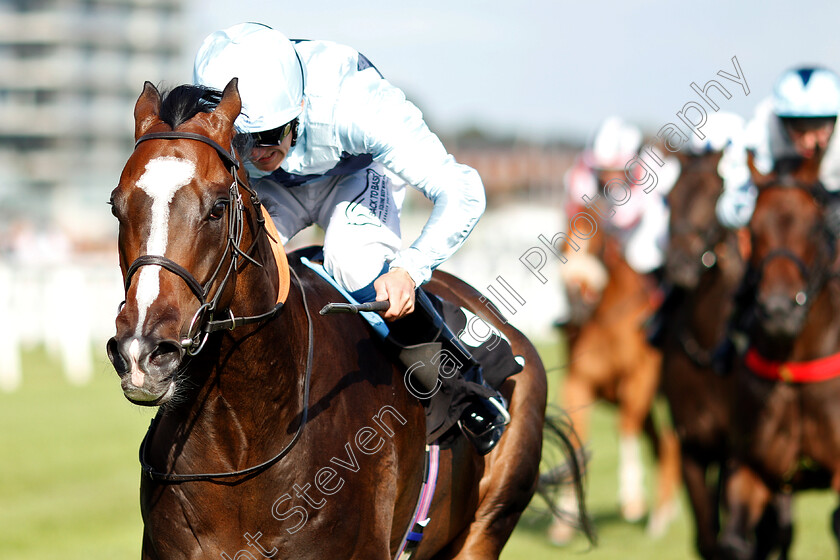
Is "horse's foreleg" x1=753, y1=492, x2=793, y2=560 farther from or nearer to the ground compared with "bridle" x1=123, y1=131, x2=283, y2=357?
nearer to the ground

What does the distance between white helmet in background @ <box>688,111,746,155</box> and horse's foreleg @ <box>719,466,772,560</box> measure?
8.04ft

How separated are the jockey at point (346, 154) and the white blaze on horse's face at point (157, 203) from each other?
41 centimetres

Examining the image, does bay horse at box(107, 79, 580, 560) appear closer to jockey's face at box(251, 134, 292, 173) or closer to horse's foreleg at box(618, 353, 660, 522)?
jockey's face at box(251, 134, 292, 173)

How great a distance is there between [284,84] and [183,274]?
2.56 ft

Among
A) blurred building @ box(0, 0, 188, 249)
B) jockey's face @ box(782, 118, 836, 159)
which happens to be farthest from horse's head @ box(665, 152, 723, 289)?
blurred building @ box(0, 0, 188, 249)

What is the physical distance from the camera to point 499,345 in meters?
3.81

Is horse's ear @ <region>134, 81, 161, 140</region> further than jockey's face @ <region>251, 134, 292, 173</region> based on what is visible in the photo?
No

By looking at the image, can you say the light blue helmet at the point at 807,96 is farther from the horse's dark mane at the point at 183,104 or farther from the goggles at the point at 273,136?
the horse's dark mane at the point at 183,104

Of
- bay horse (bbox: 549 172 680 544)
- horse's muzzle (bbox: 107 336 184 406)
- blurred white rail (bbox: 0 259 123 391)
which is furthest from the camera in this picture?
blurred white rail (bbox: 0 259 123 391)

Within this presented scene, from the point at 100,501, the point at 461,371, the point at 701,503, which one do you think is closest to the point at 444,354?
the point at 461,371

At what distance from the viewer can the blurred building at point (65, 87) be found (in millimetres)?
66938

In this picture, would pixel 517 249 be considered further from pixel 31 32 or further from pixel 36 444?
pixel 31 32

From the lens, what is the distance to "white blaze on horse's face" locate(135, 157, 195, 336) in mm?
2266

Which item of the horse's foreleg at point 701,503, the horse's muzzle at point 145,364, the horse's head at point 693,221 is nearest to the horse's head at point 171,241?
the horse's muzzle at point 145,364
